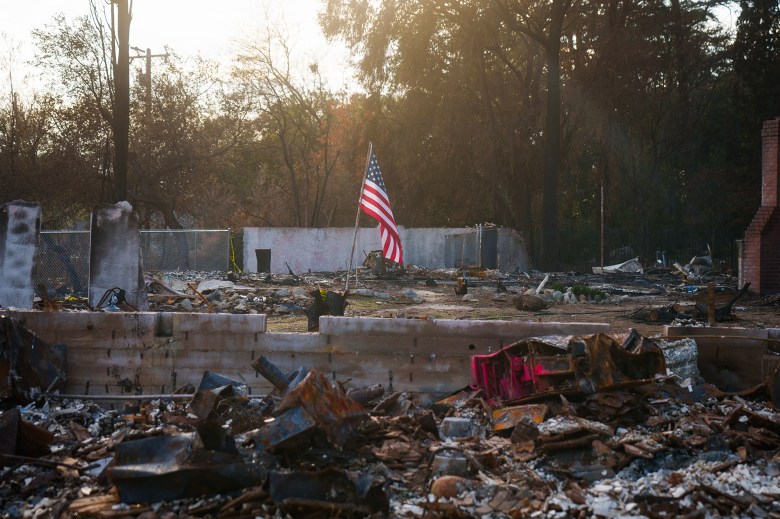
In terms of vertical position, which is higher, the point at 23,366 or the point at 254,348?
the point at 254,348

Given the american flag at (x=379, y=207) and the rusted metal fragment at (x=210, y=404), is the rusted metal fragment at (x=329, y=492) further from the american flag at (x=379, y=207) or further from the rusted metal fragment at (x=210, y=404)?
the american flag at (x=379, y=207)

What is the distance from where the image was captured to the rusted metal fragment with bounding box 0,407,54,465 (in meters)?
6.18

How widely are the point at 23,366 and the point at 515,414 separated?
4.84 metres

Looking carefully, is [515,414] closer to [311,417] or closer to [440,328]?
[440,328]

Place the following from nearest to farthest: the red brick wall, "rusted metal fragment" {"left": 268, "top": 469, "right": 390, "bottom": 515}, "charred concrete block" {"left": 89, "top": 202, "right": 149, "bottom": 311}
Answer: "rusted metal fragment" {"left": 268, "top": 469, "right": 390, "bottom": 515}
"charred concrete block" {"left": 89, "top": 202, "right": 149, "bottom": 311}
the red brick wall

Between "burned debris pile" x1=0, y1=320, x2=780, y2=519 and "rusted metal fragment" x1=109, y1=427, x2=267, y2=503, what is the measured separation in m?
0.01

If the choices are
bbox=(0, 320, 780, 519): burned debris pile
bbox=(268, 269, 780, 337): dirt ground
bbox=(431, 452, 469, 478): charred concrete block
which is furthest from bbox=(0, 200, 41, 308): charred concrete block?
bbox=(431, 452, 469, 478): charred concrete block

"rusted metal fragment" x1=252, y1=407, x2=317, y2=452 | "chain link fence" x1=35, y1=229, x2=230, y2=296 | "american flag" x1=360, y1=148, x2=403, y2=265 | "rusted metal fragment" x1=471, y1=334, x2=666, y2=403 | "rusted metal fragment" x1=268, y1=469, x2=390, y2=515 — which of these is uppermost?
"american flag" x1=360, y1=148, x2=403, y2=265

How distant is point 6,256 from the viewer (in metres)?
12.4

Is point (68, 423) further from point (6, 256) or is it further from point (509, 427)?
point (6, 256)

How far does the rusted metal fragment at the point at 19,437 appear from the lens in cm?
618

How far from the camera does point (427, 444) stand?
6363 millimetres

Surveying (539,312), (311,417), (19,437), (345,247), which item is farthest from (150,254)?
(311,417)

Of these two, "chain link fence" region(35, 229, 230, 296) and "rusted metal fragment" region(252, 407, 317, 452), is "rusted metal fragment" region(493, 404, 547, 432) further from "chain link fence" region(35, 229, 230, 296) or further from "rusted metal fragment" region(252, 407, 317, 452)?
"chain link fence" region(35, 229, 230, 296)
